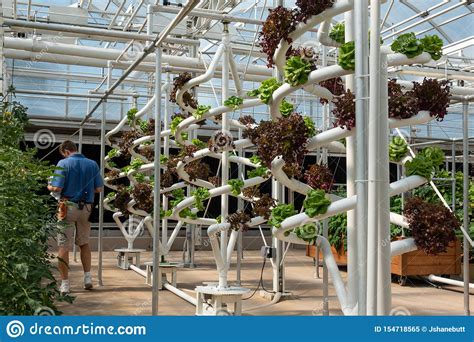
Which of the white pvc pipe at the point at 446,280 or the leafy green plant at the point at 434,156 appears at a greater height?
the leafy green plant at the point at 434,156

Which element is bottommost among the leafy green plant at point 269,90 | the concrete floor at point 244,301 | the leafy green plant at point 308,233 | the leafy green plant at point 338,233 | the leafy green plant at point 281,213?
the concrete floor at point 244,301

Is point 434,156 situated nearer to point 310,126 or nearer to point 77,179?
point 310,126

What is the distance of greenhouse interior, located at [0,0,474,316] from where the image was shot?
2.91 metres

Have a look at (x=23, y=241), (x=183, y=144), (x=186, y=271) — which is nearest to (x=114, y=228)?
(x=186, y=271)

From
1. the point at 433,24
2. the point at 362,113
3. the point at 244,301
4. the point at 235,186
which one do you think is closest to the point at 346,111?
the point at 362,113

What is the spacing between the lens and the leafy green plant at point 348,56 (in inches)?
119

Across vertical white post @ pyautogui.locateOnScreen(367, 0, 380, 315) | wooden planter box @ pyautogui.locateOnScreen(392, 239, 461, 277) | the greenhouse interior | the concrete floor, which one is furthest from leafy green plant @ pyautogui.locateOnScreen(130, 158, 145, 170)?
vertical white post @ pyautogui.locateOnScreen(367, 0, 380, 315)

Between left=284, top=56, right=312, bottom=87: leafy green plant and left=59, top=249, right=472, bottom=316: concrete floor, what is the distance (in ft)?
4.16

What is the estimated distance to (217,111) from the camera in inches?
217

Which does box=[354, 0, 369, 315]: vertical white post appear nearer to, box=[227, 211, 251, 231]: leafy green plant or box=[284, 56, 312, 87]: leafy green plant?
box=[284, 56, 312, 87]: leafy green plant

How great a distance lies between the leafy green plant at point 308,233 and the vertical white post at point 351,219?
202 millimetres

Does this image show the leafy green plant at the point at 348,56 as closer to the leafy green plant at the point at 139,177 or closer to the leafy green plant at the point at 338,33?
the leafy green plant at the point at 338,33

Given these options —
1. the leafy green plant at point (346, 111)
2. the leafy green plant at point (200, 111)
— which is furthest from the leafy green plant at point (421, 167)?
the leafy green plant at point (200, 111)
